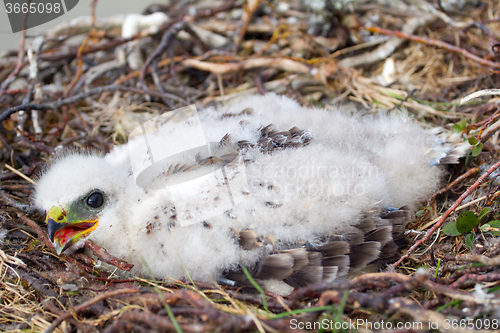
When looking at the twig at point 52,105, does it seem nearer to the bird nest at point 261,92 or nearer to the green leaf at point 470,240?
the bird nest at point 261,92

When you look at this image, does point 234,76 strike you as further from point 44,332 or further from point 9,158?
point 44,332

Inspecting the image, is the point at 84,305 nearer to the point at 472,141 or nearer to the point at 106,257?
the point at 106,257

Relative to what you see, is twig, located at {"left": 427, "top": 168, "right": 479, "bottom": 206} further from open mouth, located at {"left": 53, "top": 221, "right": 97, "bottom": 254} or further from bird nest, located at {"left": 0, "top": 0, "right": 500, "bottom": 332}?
open mouth, located at {"left": 53, "top": 221, "right": 97, "bottom": 254}

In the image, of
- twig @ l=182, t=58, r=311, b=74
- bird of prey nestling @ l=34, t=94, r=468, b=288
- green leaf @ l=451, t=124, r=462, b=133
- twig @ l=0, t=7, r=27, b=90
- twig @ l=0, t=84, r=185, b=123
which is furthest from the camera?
twig @ l=182, t=58, r=311, b=74

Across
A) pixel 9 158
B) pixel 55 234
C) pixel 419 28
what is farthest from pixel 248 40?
A: pixel 55 234

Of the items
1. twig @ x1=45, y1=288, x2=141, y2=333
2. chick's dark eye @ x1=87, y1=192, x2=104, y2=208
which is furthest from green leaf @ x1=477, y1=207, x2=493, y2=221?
chick's dark eye @ x1=87, y1=192, x2=104, y2=208
